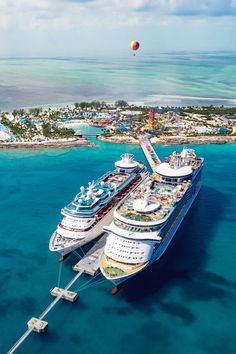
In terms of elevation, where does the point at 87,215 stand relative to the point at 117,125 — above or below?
below

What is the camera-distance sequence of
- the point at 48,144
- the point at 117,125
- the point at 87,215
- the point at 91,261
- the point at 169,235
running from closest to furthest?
1. the point at 91,261
2. the point at 169,235
3. the point at 87,215
4. the point at 48,144
5. the point at 117,125

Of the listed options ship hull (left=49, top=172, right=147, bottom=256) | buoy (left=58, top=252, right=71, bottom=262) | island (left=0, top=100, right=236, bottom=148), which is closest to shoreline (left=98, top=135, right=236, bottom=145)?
island (left=0, top=100, right=236, bottom=148)

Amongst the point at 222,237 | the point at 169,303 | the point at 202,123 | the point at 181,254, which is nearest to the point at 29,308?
the point at 169,303

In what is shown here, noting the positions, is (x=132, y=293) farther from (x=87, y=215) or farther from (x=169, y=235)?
(x=87, y=215)

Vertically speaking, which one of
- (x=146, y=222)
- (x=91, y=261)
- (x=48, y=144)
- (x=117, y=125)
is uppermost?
(x=117, y=125)

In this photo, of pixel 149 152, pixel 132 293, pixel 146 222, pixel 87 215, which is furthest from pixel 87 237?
pixel 149 152

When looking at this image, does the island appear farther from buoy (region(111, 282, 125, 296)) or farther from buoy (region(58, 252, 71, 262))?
buoy (region(111, 282, 125, 296))

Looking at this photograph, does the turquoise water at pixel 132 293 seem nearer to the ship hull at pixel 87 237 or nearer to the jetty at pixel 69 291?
the jetty at pixel 69 291

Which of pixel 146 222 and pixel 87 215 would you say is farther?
pixel 87 215

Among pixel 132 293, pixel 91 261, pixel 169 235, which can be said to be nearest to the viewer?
pixel 132 293
